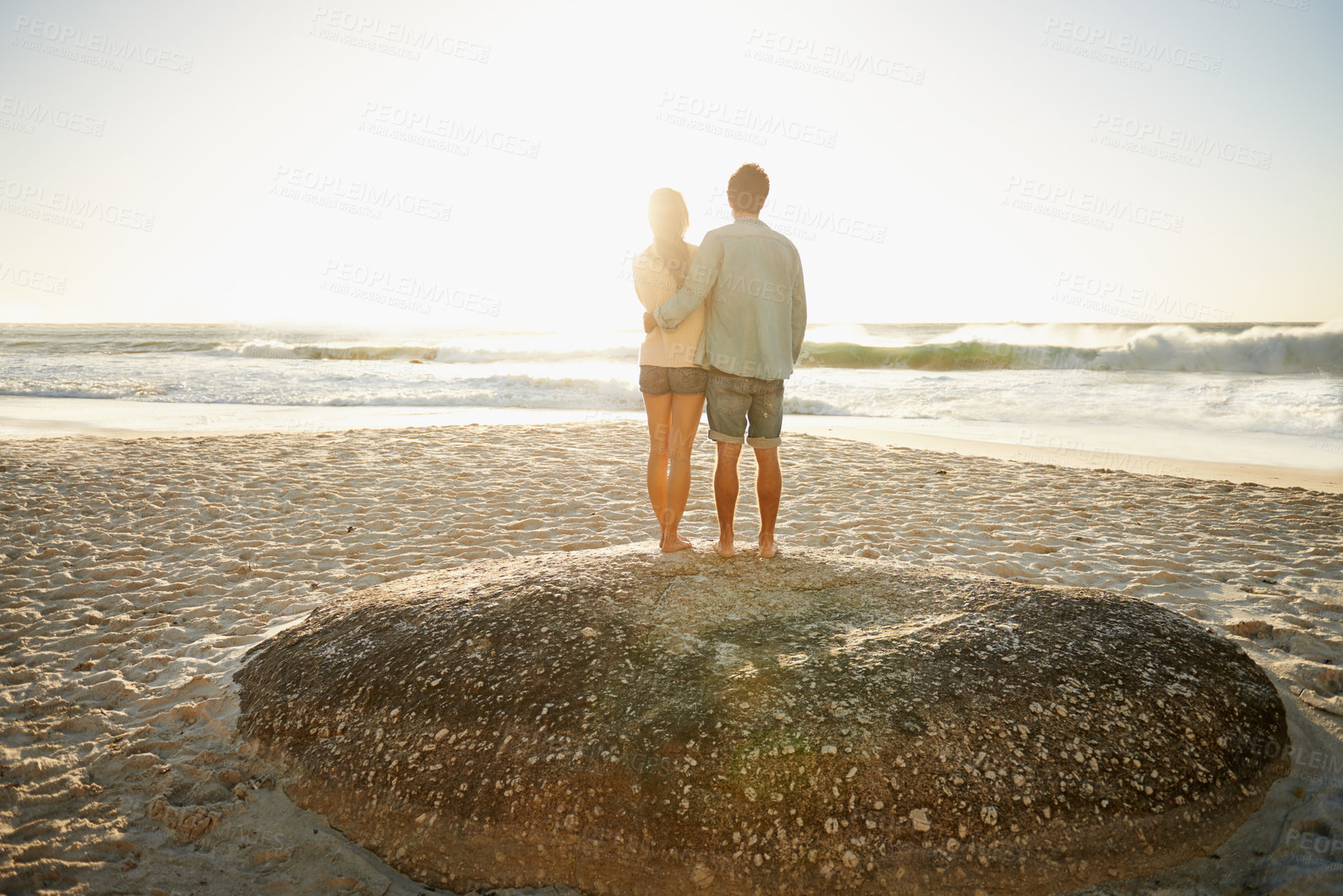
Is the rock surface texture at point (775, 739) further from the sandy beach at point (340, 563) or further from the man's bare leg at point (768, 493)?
the man's bare leg at point (768, 493)

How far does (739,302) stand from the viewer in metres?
3.41

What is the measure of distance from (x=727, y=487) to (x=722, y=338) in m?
0.73

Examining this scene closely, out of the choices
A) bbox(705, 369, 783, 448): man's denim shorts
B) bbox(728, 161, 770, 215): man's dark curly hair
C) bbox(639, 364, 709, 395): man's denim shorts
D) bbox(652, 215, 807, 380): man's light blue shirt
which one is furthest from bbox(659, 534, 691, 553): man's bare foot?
bbox(728, 161, 770, 215): man's dark curly hair

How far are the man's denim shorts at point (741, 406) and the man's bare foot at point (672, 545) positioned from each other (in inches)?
21.5

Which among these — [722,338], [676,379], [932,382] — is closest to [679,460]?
[676,379]

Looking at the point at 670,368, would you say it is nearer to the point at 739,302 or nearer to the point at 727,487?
the point at 739,302

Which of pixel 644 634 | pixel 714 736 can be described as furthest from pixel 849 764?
pixel 644 634

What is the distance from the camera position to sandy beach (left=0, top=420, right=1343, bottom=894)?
2.24 meters

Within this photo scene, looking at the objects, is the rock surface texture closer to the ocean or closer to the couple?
the couple

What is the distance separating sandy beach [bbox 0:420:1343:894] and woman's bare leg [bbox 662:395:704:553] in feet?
1.50

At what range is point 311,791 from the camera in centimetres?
248

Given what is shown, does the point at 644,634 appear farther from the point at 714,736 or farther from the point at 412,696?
the point at 412,696

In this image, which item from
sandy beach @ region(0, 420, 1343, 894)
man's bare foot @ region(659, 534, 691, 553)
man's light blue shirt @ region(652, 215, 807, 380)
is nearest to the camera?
sandy beach @ region(0, 420, 1343, 894)

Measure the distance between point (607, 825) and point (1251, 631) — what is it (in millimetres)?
3380
